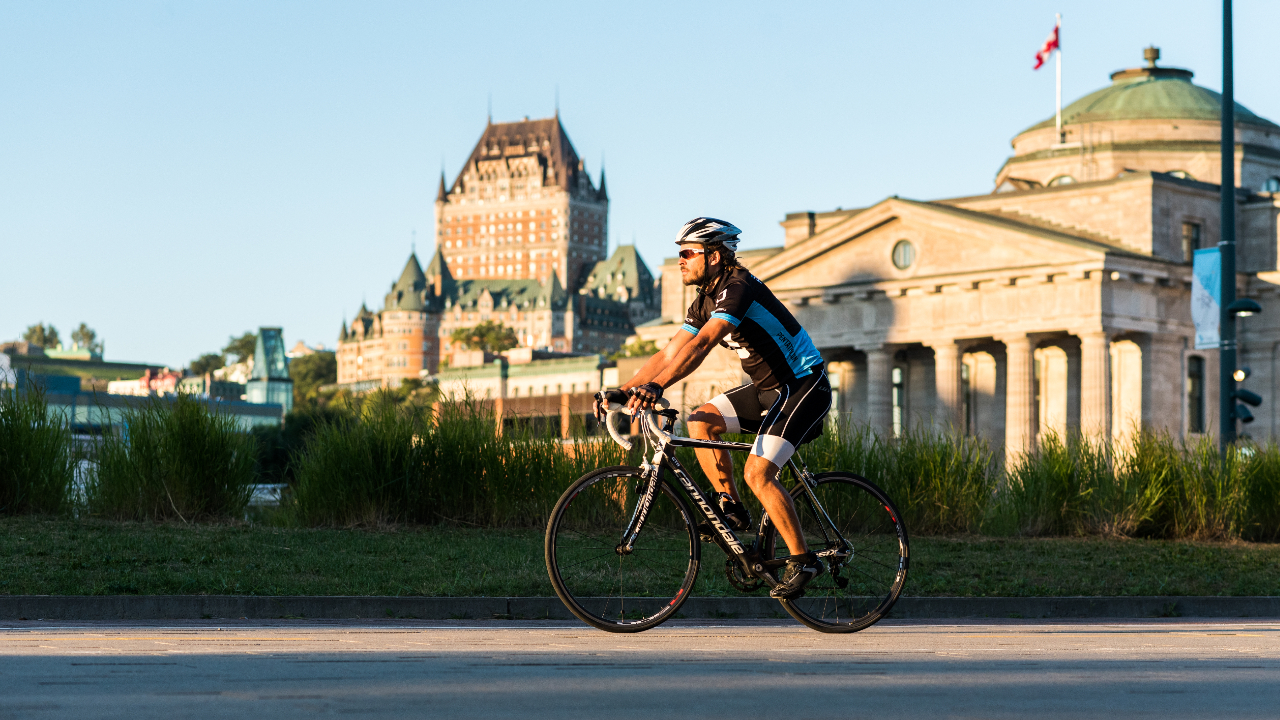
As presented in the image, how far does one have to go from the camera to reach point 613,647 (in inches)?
305

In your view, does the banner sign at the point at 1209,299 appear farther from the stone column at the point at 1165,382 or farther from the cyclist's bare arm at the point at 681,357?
the stone column at the point at 1165,382

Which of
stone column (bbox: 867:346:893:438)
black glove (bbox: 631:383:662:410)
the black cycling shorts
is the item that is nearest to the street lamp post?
the black cycling shorts

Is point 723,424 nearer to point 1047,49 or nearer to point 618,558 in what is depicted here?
point 618,558

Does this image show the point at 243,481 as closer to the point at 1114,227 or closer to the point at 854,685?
the point at 854,685

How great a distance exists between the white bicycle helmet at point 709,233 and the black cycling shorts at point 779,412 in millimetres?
739

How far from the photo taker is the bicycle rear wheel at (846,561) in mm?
8266

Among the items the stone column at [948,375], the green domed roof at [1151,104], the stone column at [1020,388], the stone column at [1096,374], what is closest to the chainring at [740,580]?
the stone column at [1096,374]

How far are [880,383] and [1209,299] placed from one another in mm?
32513

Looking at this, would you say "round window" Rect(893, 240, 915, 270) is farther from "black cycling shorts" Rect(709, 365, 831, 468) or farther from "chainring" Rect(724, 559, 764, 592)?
"chainring" Rect(724, 559, 764, 592)

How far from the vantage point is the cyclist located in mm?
7816

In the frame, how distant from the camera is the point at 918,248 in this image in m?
53.4

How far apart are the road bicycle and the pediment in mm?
40980

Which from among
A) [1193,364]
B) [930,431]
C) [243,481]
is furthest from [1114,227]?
[243,481]

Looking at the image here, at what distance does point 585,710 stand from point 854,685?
132cm
